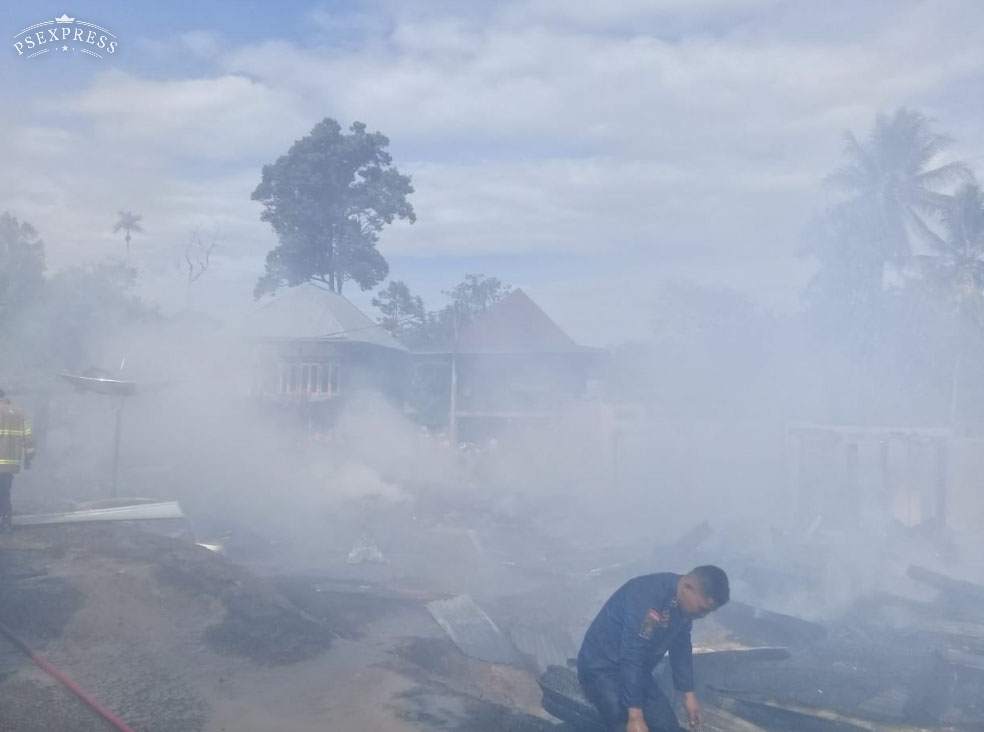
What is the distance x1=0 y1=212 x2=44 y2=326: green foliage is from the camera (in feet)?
82.4

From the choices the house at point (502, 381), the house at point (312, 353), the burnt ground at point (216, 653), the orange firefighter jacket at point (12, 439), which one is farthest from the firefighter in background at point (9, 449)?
the house at point (502, 381)

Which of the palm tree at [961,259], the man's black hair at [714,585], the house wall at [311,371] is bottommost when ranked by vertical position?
the man's black hair at [714,585]

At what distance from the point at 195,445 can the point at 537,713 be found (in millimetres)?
15382

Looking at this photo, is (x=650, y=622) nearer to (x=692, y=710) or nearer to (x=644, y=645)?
(x=644, y=645)

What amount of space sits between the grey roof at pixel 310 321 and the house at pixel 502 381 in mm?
2573

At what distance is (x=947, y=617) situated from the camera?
9109 mm

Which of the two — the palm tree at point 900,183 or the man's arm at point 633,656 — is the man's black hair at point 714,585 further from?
the palm tree at point 900,183

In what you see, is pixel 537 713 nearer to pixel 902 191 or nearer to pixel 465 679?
pixel 465 679

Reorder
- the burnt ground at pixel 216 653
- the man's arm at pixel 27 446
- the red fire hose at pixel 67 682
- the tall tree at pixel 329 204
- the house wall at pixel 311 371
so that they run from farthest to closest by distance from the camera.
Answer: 1. the tall tree at pixel 329 204
2. the house wall at pixel 311 371
3. the man's arm at pixel 27 446
4. the burnt ground at pixel 216 653
5. the red fire hose at pixel 67 682

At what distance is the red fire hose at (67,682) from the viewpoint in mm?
5730

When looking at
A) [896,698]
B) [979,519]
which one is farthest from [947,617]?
[979,519]

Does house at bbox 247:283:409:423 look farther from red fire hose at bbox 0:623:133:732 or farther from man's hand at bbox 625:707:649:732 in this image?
man's hand at bbox 625:707:649:732

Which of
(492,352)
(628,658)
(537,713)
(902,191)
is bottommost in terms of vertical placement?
(537,713)

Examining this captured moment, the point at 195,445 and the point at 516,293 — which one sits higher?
the point at 516,293
